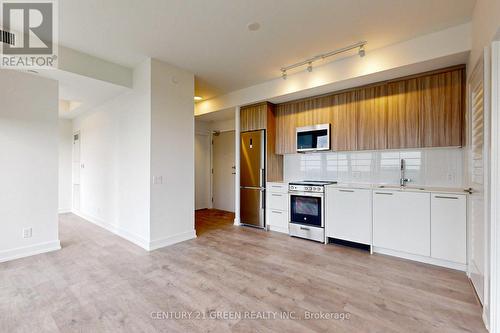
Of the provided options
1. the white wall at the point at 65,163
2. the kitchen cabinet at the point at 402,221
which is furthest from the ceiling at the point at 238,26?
the white wall at the point at 65,163

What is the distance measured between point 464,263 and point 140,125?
4.62m

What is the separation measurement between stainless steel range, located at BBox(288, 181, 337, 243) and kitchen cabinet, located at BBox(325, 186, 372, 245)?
0.36 feet

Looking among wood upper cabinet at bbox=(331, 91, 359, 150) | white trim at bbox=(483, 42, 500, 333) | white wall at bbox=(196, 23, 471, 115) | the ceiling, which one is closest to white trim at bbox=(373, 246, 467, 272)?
white trim at bbox=(483, 42, 500, 333)

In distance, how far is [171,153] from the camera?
3.78 metres

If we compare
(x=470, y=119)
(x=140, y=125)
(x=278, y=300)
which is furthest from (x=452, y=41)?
(x=140, y=125)

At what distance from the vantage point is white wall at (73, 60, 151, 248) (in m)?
3.61

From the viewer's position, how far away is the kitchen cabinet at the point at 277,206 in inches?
171

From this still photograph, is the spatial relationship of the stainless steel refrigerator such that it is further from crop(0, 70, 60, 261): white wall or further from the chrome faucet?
crop(0, 70, 60, 261): white wall

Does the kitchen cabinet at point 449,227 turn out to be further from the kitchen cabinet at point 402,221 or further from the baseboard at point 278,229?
the baseboard at point 278,229

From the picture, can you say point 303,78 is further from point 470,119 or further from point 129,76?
point 129,76

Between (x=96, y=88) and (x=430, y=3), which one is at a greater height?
(x=430, y=3)

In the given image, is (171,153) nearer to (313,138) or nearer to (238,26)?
(238,26)

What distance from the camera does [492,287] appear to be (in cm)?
170

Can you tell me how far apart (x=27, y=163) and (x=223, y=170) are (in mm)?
4002
